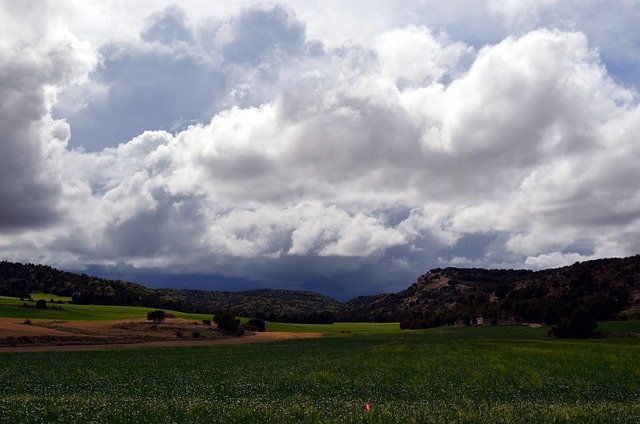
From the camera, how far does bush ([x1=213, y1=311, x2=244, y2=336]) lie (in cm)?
13112

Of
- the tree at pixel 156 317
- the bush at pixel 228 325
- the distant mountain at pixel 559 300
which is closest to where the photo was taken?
the tree at pixel 156 317

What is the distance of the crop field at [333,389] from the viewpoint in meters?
21.2

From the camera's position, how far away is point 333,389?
34781 millimetres

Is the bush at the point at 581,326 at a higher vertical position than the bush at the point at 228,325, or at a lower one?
higher

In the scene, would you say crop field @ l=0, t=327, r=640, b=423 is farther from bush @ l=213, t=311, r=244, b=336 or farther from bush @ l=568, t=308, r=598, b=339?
bush @ l=213, t=311, r=244, b=336

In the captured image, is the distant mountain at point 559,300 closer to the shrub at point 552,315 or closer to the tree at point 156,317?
the shrub at point 552,315

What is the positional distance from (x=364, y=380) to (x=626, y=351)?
3735 centimetres

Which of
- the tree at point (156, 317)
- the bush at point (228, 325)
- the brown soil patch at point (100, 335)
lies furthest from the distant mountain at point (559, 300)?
the tree at point (156, 317)

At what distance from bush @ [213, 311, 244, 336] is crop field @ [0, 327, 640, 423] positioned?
235 ft

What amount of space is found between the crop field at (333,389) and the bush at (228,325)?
71.5 m

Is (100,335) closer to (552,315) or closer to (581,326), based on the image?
(581,326)

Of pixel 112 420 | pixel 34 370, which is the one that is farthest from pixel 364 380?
pixel 34 370

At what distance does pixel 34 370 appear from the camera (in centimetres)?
4675

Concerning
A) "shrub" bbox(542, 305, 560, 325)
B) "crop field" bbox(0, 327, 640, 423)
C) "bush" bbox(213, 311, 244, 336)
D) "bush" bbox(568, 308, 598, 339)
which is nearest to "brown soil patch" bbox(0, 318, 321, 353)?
"bush" bbox(213, 311, 244, 336)
